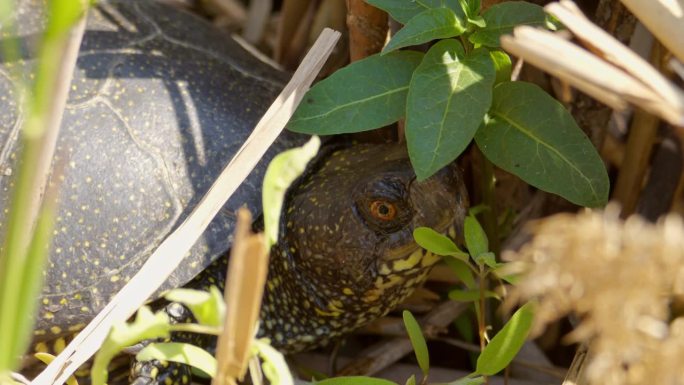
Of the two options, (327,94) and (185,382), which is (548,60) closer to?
(327,94)

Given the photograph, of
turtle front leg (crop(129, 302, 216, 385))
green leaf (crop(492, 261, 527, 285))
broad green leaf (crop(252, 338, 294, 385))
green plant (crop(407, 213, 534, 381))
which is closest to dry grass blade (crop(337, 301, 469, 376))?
green plant (crop(407, 213, 534, 381))

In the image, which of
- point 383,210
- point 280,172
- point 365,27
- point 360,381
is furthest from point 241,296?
point 365,27

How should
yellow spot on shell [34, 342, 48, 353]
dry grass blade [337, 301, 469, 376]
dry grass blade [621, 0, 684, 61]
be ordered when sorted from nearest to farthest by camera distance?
dry grass blade [621, 0, 684, 61], yellow spot on shell [34, 342, 48, 353], dry grass blade [337, 301, 469, 376]

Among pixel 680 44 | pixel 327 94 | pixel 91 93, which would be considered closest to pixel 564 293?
pixel 680 44

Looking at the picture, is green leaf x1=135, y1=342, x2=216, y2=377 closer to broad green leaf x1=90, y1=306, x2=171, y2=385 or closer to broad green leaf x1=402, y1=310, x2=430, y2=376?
broad green leaf x1=90, y1=306, x2=171, y2=385

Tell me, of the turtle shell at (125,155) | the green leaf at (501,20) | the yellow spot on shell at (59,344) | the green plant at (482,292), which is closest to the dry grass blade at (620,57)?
the green leaf at (501,20)

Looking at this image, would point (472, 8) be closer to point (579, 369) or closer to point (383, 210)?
point (383, 210)
